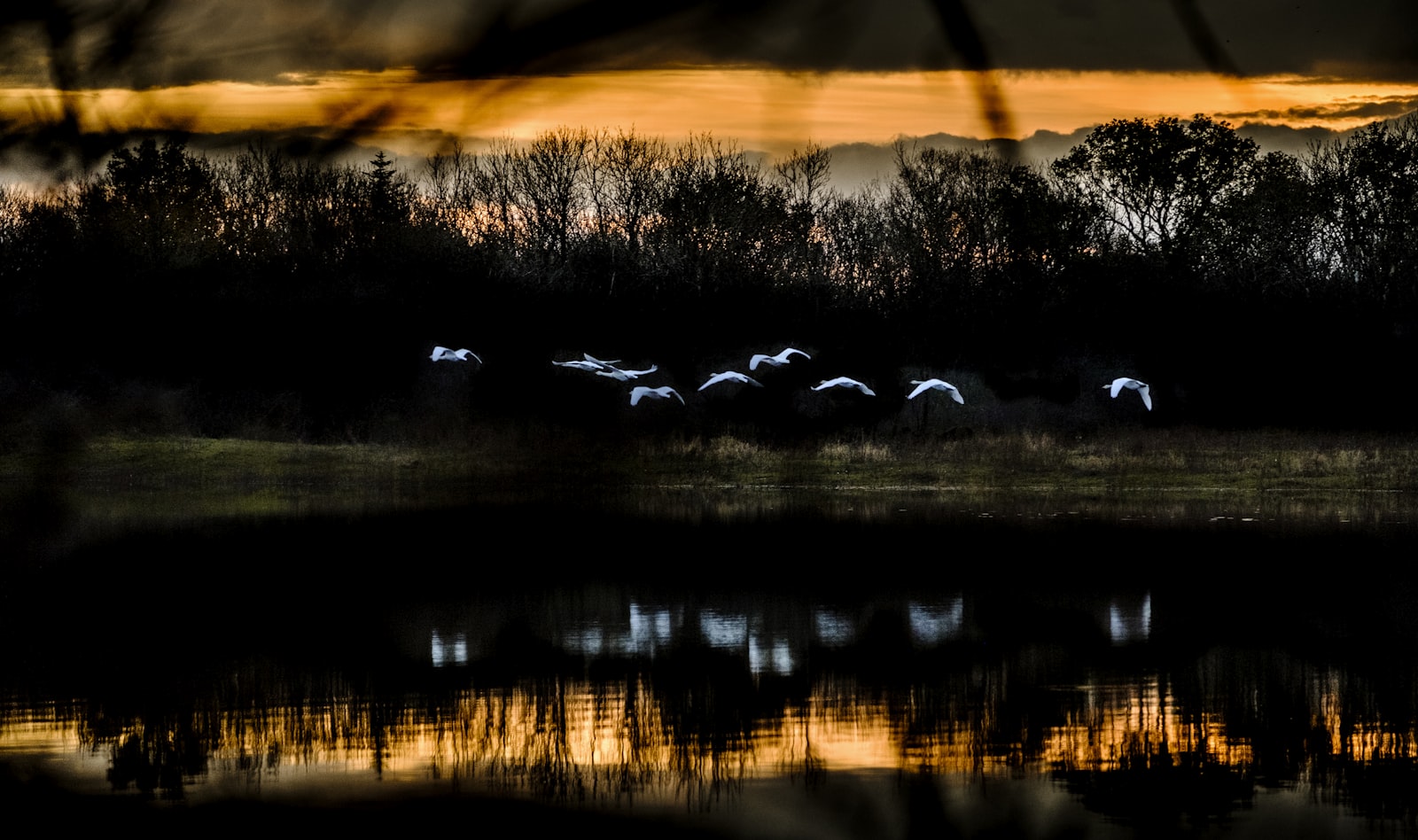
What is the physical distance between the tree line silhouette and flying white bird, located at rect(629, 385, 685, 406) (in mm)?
5460

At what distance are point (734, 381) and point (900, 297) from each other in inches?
478

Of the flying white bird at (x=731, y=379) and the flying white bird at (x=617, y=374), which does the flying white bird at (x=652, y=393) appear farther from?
the flying white bird at (x=731, y=379)

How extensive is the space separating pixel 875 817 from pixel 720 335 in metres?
56.6

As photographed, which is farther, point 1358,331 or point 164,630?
point 1358,331

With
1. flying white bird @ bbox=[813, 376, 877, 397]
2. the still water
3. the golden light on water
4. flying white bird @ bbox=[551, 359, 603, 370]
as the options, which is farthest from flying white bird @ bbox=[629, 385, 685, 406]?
the golden light on water

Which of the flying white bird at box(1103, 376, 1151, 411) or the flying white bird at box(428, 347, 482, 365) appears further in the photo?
the flying white bird at box(428, 347, 482, 365)

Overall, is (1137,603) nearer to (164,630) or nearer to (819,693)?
(819,693)

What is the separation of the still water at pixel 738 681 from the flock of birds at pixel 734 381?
20.5m

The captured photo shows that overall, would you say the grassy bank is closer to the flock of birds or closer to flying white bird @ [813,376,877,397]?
the flock of birds

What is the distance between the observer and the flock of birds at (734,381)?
177 ft

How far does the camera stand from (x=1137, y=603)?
928 inches

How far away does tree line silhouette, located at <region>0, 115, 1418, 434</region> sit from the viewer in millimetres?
60750

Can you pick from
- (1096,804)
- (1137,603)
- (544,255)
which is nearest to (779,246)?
(544,255)

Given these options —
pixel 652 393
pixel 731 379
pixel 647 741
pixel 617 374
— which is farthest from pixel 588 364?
pixel 647 741
